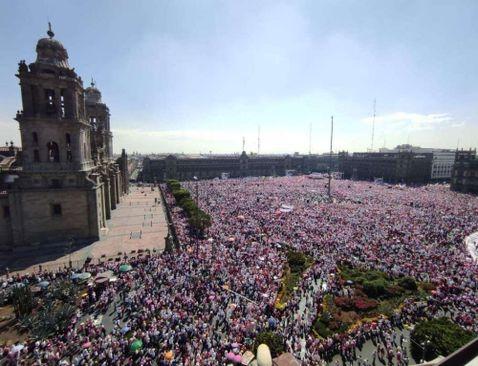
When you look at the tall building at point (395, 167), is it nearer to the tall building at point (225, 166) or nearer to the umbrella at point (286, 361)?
the tall building at point (225, 166)

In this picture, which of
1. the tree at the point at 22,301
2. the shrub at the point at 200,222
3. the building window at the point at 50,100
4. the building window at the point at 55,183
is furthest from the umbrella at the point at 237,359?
the building window at the point at 50,100

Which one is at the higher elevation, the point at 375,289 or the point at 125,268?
the point at 125,268

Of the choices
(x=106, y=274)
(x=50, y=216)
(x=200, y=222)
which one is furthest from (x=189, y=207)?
(x=106, y=274)

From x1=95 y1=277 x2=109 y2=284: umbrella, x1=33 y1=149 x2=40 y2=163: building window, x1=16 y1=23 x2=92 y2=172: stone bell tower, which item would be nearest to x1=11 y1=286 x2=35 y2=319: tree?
x1=95 y1=277 x2=109 y2=284: umbrella

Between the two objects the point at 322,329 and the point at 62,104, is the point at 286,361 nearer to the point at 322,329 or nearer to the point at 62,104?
the point at 322,329

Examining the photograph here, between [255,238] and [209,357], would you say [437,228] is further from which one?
[209,357]

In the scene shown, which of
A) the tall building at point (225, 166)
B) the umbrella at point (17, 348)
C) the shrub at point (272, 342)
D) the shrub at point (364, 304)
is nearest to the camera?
the umbrella at point (17, 348)
